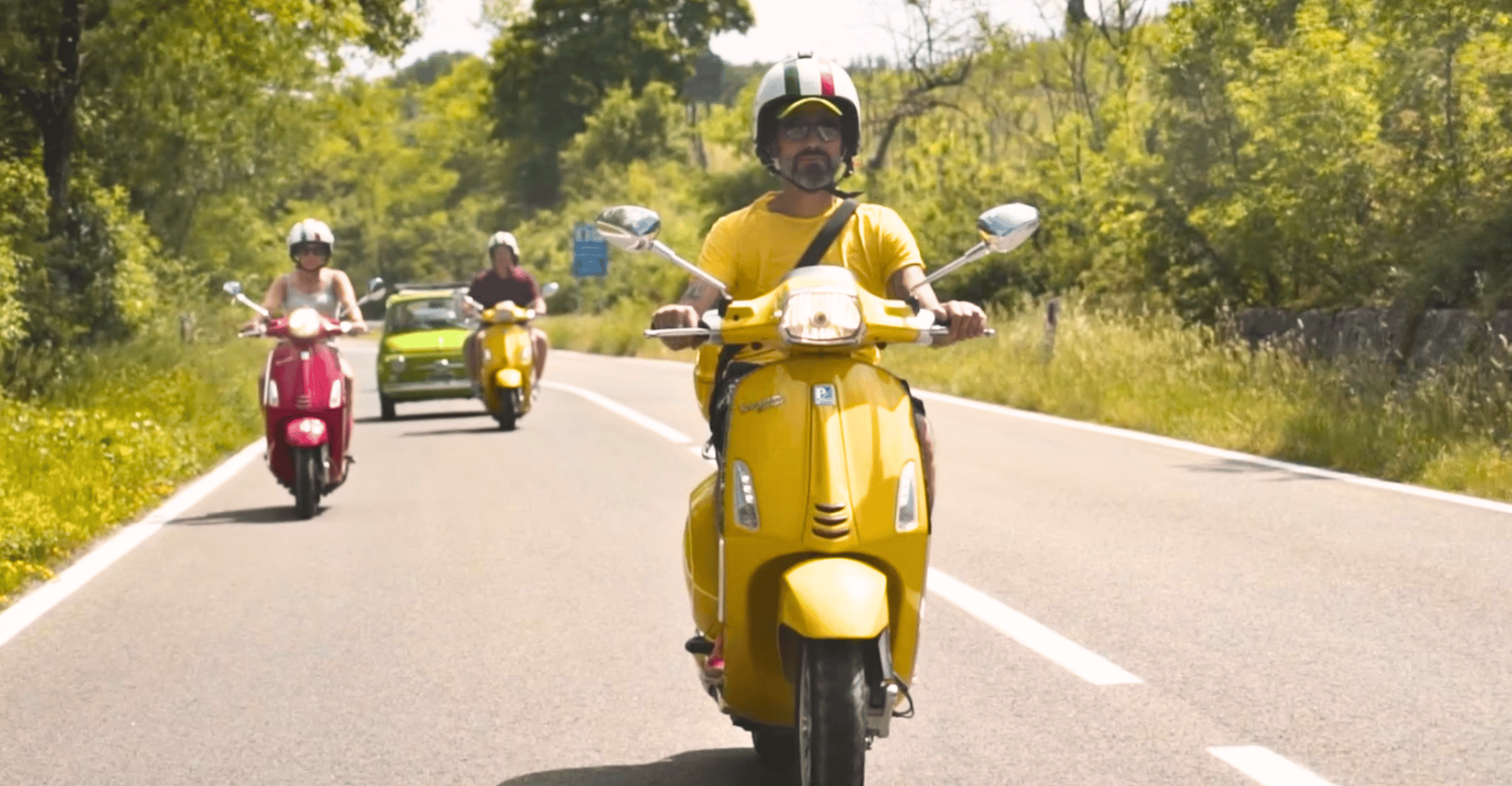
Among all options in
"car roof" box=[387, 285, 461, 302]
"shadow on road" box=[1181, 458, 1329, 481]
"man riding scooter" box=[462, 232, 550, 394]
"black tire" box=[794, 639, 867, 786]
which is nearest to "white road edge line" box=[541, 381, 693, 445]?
"man riding scooter" box=[462, 232, 550, 394]

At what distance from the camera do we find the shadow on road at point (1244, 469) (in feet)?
50.5

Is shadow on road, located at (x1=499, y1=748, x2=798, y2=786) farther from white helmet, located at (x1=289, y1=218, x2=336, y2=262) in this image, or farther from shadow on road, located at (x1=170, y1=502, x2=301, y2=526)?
white helmet, located at (x1=289, y1=218, x2=336, y2=262)

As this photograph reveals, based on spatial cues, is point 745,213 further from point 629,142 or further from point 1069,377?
point 629,142

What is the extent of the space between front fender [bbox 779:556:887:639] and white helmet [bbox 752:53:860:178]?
126 centimetres

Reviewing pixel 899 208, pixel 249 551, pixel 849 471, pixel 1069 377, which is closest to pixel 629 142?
pixel 899 208

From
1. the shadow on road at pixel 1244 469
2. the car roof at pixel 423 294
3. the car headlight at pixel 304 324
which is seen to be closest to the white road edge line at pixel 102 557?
the car headlight at pixel 304 324

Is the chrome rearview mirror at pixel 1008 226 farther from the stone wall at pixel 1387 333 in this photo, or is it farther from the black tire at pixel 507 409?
the black tire at pixel 507 409

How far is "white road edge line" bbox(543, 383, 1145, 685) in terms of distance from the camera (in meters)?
7.94

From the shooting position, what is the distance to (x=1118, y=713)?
7.23 m

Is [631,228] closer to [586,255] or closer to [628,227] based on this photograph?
[628,227]

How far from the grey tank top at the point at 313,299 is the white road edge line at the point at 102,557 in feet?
4.75

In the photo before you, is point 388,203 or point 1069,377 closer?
point 1069,377

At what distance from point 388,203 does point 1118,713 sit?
4255 inches

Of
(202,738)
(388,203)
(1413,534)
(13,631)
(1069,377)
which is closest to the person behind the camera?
(202,738)
